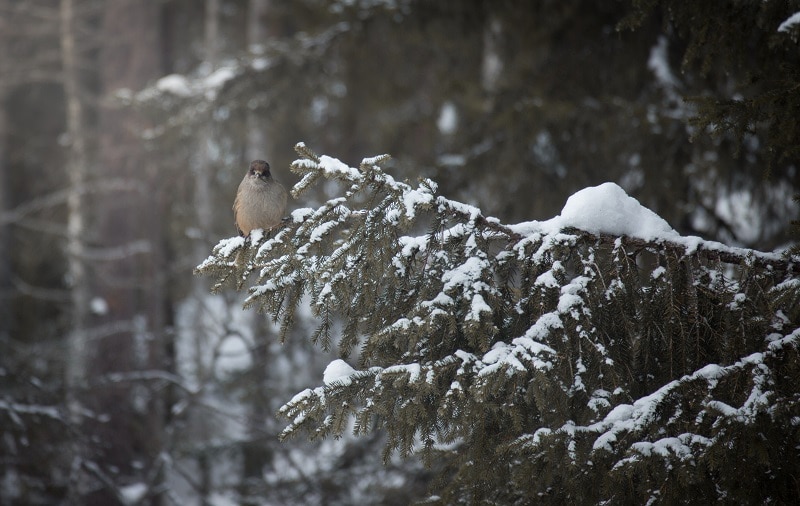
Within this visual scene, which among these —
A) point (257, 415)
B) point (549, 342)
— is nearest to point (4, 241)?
point (257, 415)

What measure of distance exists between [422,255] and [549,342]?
79 centimetres

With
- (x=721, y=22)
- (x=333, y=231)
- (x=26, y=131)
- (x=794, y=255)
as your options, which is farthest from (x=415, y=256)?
(x=26, y=131)

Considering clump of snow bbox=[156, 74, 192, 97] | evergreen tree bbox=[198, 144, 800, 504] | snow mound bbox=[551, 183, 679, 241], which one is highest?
clump of snow bbox=[156, 74, 192, 97]

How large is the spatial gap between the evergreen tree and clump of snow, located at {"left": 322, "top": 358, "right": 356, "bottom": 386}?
12 millimetres

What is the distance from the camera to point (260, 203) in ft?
14.7

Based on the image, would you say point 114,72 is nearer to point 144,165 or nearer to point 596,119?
point 144,165

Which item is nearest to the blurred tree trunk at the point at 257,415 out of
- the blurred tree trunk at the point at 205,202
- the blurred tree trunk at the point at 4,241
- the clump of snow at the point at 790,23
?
the blurred tree trunk at the point at 205,202

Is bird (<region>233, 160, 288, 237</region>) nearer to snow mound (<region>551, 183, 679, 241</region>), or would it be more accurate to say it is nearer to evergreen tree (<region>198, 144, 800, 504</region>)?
evergreen tree (<region>198, 144, 800, 504</region>)

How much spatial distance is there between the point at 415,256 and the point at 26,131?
45.3 ft

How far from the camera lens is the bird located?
4473 mm

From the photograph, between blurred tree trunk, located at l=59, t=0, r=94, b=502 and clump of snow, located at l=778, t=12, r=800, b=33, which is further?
blurred tree trunk, located at l=59, t=0, r=94, b=502

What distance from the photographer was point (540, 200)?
718 cm

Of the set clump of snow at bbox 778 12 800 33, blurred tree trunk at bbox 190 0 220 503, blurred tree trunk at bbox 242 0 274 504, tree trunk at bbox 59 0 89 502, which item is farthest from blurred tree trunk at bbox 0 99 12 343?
clump of snow at bbox 778 12 800 33

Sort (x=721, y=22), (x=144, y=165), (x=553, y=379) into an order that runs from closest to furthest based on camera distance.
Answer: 1. (x=553, y=379)
2. (x=721, y=22)
3. (x=144, y=165)
